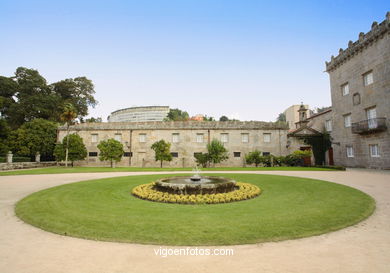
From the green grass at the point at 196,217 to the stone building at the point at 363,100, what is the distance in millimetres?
17202

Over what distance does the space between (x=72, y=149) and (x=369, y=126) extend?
35868 mm

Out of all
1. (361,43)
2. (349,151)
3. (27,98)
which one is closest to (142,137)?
(27,98)

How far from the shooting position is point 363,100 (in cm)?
2317

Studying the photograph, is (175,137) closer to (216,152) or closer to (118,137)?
(216,152)

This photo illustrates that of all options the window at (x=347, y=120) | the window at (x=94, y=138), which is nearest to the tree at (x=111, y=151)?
the window at (x=94, y=138)

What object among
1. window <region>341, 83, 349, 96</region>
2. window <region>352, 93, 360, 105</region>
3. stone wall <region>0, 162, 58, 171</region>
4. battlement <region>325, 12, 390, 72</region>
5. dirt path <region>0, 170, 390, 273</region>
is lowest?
dirt path <region>0, 170, 390, 273</region>

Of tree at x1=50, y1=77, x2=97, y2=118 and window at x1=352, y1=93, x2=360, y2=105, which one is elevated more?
tree at x1=50, y1=77, x2=97, y2=118

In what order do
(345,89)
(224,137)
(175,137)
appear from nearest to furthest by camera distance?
(345,89) < (224,137) < (175,137)

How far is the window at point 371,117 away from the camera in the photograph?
69.6 ft

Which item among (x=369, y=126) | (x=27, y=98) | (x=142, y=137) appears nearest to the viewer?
(x=369, y=126)

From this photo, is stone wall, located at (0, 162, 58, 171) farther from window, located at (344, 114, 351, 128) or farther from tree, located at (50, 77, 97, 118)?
window, located at (344, 114, 351, 128)

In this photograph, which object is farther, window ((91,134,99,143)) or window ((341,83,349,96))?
window ((91,134,99,143))

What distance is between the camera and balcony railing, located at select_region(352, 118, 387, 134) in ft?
67.8

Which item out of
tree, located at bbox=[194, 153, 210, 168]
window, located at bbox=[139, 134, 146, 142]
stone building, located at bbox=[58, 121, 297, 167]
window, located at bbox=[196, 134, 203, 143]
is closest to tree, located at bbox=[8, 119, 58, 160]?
stone building, located at bbox=[58, 121, 297, 167]
